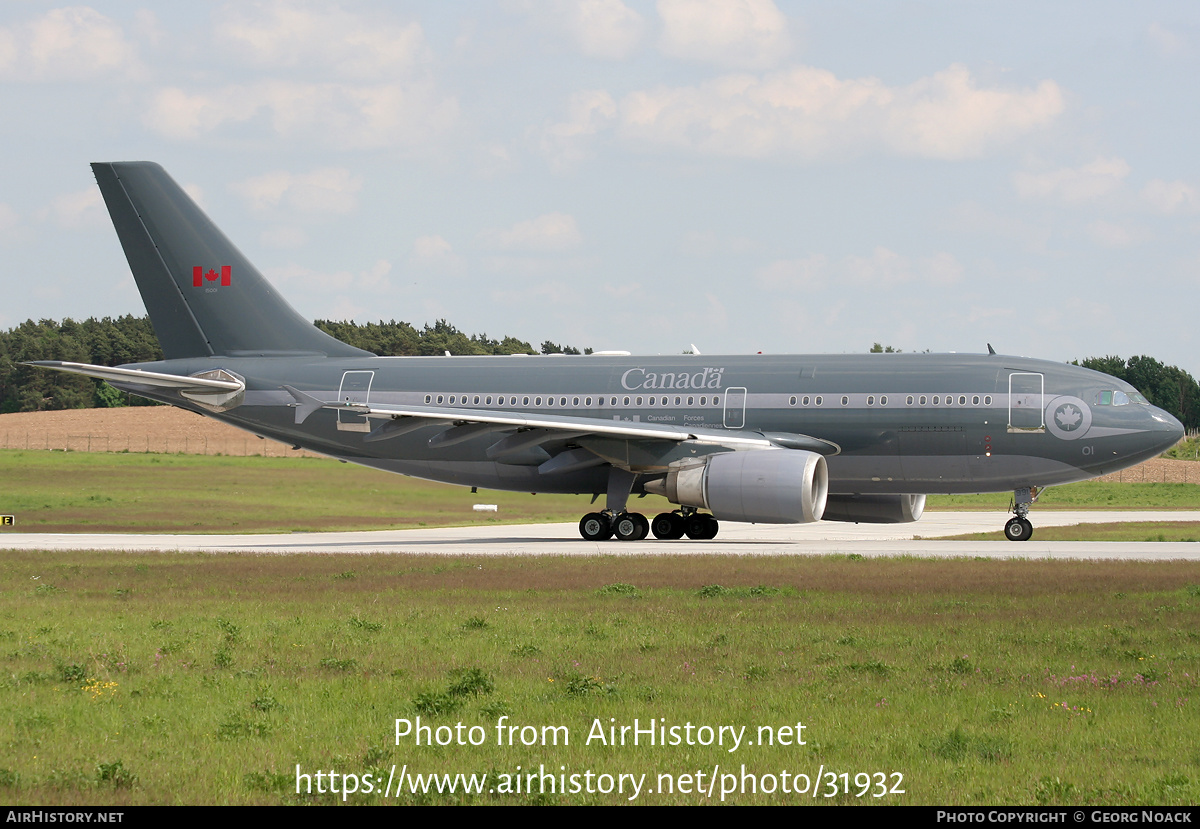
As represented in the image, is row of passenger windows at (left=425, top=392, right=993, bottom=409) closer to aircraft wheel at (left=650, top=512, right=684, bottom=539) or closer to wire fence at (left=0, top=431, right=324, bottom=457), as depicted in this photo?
aircraft wheel at (left=650, top=512, right=684, bottom=539)

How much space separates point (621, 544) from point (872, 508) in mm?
6368

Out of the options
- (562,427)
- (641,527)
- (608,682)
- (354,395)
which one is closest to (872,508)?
(641,527)

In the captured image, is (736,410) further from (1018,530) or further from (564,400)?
(1018,530)

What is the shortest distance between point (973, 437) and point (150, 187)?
20647 millimetres

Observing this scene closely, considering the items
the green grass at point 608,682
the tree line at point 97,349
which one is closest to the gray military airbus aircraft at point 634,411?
the green grass at point 608,682

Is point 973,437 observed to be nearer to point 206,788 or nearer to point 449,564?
point 449,564

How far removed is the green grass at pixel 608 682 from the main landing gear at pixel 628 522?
33.9 feet

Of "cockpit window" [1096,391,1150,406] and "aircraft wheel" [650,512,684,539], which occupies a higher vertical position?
"cockpit window" [1096,391,1150,406]

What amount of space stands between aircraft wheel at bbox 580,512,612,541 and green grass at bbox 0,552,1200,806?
10.8 meters

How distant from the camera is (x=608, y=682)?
1016cm

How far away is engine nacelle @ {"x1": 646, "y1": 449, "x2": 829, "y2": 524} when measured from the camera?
984 inches

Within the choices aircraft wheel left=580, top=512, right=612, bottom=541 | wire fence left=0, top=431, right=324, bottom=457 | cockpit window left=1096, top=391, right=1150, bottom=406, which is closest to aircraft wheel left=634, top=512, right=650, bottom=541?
aircraft wheel left=580, top=512, right=612, bottom=541

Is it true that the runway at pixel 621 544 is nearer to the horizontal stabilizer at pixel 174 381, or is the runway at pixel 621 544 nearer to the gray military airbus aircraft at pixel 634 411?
the gray military airbus aircraft at pixel 634 411

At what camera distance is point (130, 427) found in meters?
74.0
